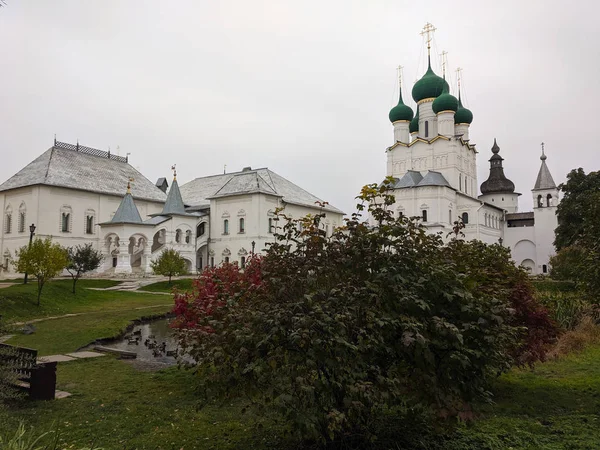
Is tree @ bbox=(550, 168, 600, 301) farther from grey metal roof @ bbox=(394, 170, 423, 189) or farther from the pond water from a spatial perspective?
grey metal roof @ bbox=(394, 170, 423, 189)

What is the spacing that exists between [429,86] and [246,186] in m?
26.7

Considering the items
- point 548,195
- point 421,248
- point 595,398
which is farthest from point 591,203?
point 548,195

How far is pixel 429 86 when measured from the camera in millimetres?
58906

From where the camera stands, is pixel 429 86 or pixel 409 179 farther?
pixel 429 86

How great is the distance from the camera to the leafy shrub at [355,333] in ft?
15.1

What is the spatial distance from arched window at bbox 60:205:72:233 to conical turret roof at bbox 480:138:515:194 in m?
51.6

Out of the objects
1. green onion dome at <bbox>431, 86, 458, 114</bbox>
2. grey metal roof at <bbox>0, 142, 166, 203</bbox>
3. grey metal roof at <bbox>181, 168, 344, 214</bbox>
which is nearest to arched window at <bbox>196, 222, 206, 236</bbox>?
grey metal roof at <bbox>181, 168, 344, 214</bbox>

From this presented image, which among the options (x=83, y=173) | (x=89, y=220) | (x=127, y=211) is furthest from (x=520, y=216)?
(x=83, y=173)

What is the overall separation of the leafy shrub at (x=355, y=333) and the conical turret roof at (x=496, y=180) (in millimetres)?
64591

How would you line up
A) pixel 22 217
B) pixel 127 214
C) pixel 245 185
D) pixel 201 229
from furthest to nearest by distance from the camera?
pixel 201 229 → pixel 245 185 → pixel 22 217 → pixel 127 214

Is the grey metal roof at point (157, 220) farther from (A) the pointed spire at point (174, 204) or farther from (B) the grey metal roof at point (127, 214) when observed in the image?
(B) the grey metal roof at point (127, 214)

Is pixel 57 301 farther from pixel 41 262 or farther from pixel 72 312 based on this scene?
pixel 72 312

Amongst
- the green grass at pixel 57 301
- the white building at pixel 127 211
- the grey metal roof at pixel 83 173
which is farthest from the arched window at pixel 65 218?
the green grass at pixel 57 301

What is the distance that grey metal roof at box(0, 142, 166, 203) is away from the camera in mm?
44469
